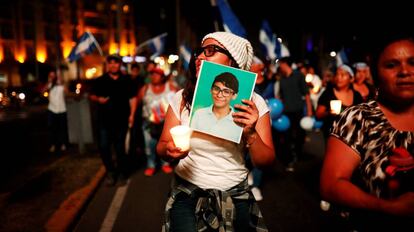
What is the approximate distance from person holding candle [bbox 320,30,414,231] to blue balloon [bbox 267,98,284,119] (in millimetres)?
4754

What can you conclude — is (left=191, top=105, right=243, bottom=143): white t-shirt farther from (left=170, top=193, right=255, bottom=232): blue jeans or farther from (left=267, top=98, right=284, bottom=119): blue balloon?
(left=267, top=98, right=284, bottom=119): blue balloon

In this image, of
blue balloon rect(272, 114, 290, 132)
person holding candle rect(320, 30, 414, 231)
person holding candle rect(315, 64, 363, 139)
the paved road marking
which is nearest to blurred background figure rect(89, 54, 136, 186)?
the paved road marking

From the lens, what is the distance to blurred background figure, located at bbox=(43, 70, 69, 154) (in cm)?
931

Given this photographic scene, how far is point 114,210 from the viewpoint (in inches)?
209

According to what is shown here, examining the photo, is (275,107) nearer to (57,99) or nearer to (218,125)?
(218,125)

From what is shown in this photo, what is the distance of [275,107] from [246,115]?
4.63m

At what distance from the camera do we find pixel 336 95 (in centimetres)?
511

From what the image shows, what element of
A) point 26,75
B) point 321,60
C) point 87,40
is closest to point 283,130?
point 87,40

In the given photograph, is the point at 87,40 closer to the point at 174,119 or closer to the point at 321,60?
the point at 174,119

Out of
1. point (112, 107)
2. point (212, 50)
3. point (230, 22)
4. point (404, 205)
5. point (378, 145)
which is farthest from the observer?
point (230, 22)

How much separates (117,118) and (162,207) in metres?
1.85

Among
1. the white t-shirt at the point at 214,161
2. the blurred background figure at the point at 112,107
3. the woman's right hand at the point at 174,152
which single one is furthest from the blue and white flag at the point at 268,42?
the woman's right hand at the point at 174,152

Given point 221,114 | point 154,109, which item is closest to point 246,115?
point 221,114

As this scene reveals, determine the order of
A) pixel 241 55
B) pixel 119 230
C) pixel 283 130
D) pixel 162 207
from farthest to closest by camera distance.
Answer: pixel 283 130 < pixel 162 207 < pixel 119 230 < pixel 241 55
